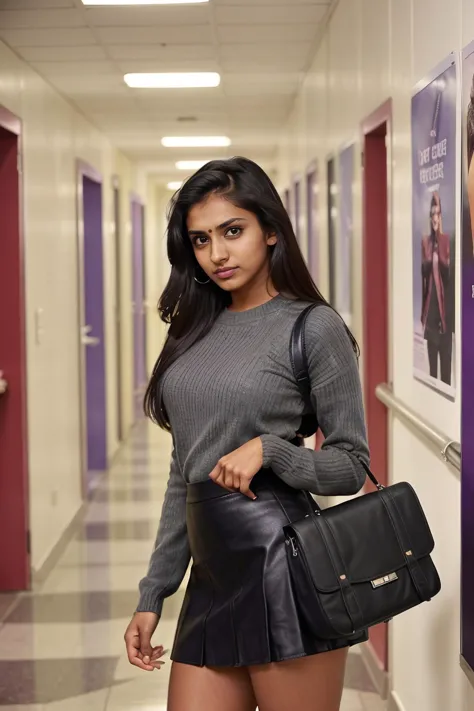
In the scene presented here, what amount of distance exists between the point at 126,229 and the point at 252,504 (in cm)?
963

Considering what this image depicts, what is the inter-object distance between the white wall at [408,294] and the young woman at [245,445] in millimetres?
766

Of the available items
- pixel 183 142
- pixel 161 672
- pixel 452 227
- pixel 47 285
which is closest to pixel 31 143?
pixel 47 285

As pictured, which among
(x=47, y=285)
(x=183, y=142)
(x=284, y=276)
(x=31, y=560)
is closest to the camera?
(x=284, y=276)

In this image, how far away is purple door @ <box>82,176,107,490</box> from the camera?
29.3ft

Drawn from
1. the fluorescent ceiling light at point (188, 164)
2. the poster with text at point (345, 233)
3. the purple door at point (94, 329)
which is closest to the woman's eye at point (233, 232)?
the poster with text at point (345, 233)

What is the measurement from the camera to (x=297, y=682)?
184 centimetres

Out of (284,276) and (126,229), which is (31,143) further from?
(126,229)

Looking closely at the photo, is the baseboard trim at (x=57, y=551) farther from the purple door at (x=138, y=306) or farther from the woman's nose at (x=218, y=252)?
the purple door at (x=138, y=306)

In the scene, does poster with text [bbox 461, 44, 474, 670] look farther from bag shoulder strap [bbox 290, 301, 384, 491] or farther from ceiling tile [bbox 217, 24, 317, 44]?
ceiling tile [bbox 217, 24, 317, 44]

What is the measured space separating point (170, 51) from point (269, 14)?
38.2 inches

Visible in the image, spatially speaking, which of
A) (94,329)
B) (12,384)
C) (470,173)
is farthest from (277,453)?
(94,329)

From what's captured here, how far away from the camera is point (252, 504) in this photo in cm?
183

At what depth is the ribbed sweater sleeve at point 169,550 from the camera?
2.05m

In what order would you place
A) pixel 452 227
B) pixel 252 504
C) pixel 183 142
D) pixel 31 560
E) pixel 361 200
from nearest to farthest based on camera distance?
pixel 252 504 < pixel 452 227 < pixel 361 200 < pixel 31 560 < pixel 183 142
